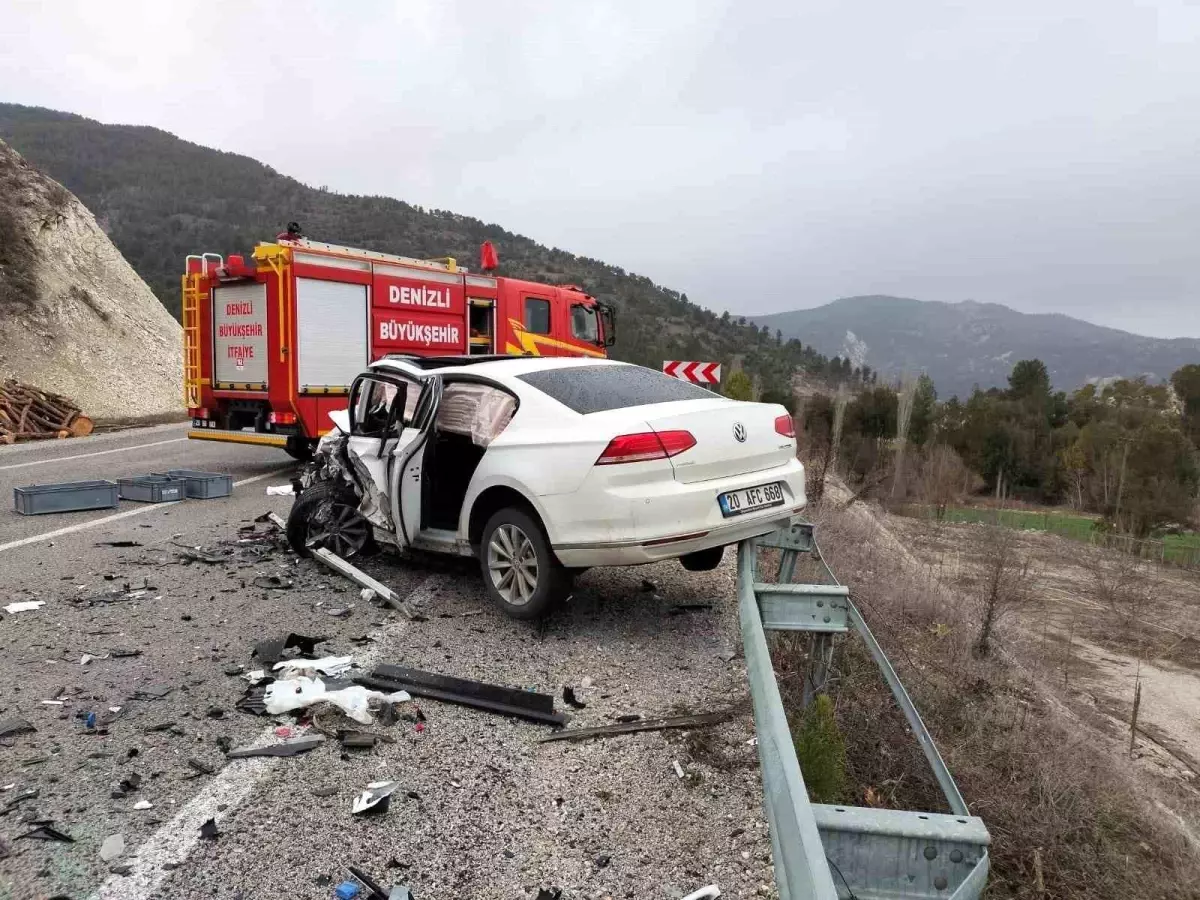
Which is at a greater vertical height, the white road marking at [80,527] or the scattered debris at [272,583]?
the white road marking at [80,527]

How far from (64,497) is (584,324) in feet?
27.9

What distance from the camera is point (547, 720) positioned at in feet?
12.5

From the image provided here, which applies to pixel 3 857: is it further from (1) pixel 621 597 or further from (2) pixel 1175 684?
(2) pixel 1175 684

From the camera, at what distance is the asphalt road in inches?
106

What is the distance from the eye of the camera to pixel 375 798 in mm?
3074

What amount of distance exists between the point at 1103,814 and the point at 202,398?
11.7 metres

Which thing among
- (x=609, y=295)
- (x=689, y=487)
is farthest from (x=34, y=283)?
(x=609, y=295)

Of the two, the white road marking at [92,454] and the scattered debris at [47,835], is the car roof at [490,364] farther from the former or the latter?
the white road marking at [92,454]

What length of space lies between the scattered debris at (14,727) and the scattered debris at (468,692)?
4.59 feet

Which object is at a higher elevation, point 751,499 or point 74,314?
point 74,314

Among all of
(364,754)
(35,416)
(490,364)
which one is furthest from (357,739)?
(35,416)

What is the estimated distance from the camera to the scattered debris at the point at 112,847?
8.81ft

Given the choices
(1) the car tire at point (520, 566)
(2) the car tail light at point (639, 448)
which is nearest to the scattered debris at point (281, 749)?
(1) the car tire at point (520, 566)

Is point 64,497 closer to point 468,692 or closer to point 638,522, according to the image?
point 468,692
